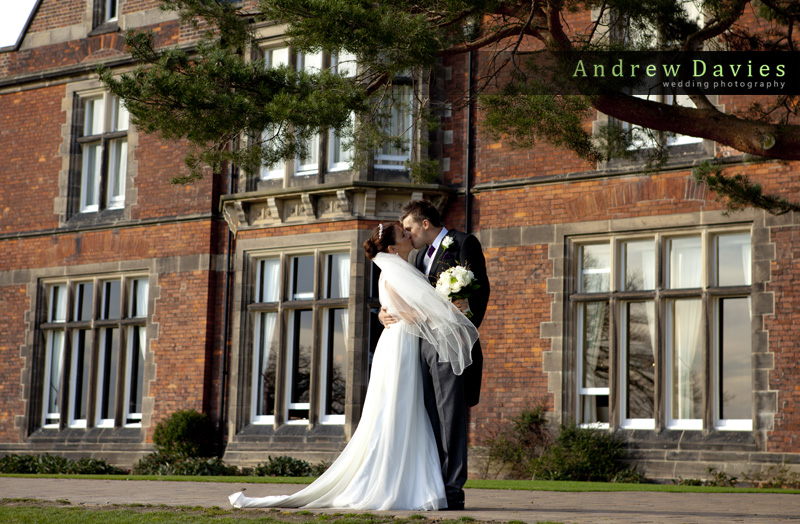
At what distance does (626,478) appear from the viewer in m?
11.6

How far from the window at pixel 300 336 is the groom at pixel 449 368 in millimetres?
7074

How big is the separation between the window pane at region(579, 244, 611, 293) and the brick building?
0.08ft

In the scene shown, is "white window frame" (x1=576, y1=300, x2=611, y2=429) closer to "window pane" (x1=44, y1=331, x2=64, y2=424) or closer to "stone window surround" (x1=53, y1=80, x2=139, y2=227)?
"stone window surround" (x1=53, y1=80, x2=139, y2=227)

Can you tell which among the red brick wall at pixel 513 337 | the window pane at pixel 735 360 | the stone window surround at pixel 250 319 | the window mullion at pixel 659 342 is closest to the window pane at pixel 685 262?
the window mullion at pixel 659 342

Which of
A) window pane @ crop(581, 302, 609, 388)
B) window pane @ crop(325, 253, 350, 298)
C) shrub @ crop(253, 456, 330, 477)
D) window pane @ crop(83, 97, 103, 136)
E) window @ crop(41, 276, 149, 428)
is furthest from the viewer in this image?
window pane @ crop(83, 97, 103, 136)

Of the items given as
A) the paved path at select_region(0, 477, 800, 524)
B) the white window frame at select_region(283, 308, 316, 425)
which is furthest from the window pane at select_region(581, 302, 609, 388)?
the paved path at select_region(0, 477, 800, 524)

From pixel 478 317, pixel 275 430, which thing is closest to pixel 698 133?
pixel 478 317

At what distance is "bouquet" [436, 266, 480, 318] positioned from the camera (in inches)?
250

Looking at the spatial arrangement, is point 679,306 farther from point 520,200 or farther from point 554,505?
point 554,505

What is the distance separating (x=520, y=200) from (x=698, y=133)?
575 centimetres

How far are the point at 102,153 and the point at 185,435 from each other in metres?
4.98

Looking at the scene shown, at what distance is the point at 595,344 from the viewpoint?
1263 cm

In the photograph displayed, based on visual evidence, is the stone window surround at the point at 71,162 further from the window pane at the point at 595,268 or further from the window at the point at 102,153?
the window pane at the point at 595,268

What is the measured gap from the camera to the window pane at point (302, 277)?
14141 millimetres
